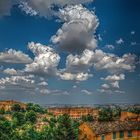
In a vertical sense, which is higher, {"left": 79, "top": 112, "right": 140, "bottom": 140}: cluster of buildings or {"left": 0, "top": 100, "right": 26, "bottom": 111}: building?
{"left": 0, "top": 100, "right": 26, "bottom": 111}: building

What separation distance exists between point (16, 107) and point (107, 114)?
47.7m

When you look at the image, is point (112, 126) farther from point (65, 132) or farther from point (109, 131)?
point (65, 132)

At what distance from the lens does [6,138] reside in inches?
1581

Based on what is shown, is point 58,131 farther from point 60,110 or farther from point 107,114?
point 60,110

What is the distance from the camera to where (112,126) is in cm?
4066

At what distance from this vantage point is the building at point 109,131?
38.7 metres

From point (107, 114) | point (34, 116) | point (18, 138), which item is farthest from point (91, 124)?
point (34, 116)

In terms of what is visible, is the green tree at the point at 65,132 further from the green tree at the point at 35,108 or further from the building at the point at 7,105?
the building at the point at 7,105

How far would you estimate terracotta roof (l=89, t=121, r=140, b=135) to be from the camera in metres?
39.0

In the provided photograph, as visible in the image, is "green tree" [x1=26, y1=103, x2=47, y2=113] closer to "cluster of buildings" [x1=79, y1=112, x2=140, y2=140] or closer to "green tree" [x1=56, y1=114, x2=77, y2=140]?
"cluster of buildings" [x1=79, y1=112, x2=140, y2=140]

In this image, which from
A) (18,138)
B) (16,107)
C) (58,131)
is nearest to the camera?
(58,131)

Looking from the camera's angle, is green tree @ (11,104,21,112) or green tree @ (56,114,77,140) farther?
green tree @ (11,104,21,112)

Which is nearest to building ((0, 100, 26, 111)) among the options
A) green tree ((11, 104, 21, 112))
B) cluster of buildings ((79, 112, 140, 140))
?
green tree ((11, 104, 21, 112))

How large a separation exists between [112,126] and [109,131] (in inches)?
62.7
